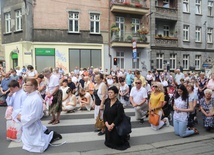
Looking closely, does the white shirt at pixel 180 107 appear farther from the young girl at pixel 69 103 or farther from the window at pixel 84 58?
the window at pixel 84 58

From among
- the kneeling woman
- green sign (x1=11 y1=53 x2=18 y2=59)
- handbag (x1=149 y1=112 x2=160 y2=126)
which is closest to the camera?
the kneeling woman

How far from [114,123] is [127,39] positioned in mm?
18981

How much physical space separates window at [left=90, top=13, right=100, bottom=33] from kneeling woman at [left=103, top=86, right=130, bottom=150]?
1848cm

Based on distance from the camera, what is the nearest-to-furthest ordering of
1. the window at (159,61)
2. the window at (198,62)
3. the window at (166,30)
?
1. the window at (159,61)
2. the window at (166,30)
3. the window at (198,62)

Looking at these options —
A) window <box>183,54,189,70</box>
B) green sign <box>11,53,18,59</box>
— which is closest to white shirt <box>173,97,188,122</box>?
green sign <box>11,53,18,59</box>

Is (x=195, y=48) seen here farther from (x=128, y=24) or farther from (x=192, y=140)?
(x=192, y=140)

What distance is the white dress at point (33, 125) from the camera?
Answer: 472cm

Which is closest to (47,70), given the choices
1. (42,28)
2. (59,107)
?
(59,107)

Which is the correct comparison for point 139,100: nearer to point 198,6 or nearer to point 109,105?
point 109,105

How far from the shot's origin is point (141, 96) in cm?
750

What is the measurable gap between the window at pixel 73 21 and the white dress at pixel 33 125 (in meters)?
18.0

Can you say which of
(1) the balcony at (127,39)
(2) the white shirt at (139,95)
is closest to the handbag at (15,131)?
(2) the white shirt at (139,95)

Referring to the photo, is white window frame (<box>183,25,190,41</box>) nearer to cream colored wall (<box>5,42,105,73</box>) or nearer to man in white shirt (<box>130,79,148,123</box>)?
cream colored wall (<box>5,42,105,73</box>)

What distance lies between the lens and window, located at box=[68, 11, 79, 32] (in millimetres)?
21850
